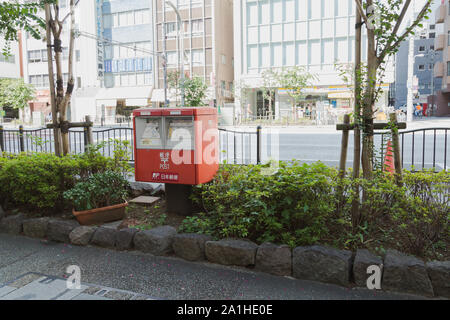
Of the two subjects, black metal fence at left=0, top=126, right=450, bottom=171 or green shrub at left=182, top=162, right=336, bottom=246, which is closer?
green shrub at left=182, top=162, right=336, bottom=246

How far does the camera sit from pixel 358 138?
454cm

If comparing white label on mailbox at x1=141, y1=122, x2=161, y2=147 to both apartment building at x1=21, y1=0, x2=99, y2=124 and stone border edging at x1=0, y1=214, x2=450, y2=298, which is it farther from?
apartment building at x1=21, y1=0, x2=99, y2=124

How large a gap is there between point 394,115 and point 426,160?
8650 millimetres

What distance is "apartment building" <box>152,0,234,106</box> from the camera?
46219 millimetres

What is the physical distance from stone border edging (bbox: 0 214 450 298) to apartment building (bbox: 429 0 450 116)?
2192 inches

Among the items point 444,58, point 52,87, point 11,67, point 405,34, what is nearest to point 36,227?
point 52,87

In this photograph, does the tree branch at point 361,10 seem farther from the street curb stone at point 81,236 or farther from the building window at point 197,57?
the building window at point 197,57

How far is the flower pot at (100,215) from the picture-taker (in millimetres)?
5004

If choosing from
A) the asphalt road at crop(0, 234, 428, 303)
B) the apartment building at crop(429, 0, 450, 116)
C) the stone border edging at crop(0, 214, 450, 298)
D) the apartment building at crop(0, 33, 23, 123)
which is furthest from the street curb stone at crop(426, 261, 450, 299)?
the apartment building at crop(0, 33, 23, 123)

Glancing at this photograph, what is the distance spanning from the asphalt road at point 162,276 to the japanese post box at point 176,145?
1060 mm

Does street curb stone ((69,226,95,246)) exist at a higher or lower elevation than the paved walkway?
higher

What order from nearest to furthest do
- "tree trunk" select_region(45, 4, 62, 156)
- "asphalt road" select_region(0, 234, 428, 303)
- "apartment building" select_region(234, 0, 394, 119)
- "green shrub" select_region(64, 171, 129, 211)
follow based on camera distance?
"asphalt road" select_region(0, 234, 428, 303) < "green shrub" select_region(64, 171, 129, 211) < "tree trunk" select_region(45, 4, 62, 156) < "apartment building" select_region(234, 0, 394, 119)

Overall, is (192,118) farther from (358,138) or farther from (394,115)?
(394,115)
